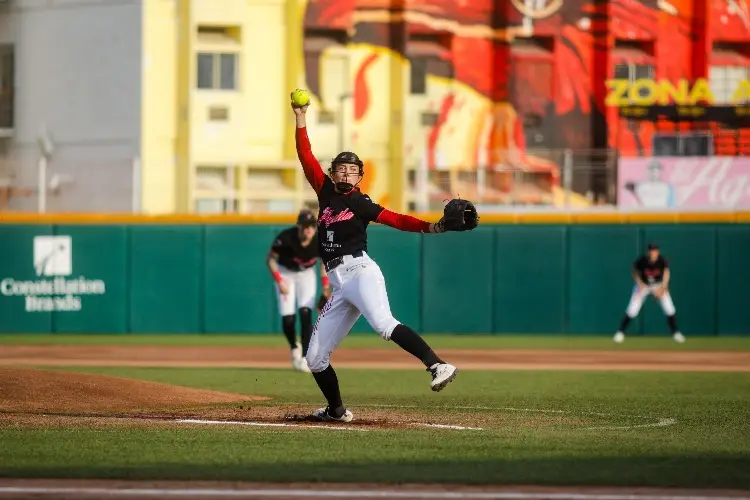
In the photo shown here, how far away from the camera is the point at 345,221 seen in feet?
36.3

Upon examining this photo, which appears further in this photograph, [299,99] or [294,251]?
[294,251]

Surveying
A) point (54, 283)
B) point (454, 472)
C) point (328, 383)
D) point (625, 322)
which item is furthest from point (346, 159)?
point (54, 283)

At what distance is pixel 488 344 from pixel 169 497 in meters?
19.1

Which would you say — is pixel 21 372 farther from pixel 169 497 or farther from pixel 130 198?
pixel 130 198

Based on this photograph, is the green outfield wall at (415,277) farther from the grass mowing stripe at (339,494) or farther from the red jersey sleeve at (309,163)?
the grass mowing stripe at (339,494)

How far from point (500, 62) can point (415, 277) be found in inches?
498

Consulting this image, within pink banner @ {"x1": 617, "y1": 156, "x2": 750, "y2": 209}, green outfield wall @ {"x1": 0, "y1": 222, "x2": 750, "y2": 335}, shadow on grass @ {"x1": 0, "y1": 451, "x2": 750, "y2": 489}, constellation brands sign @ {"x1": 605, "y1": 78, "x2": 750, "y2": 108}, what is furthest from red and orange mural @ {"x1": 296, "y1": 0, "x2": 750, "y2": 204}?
shadow on grass @ {"x1": 0, "y1": 451, "x2": 750, "y2": 489}

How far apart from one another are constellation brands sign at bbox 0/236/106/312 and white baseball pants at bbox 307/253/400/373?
1750cm

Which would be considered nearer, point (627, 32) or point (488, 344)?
point (488, 344)

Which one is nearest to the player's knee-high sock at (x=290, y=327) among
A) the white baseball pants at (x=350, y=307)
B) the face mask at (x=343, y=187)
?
the white baseball pants at (x=350, y=307)

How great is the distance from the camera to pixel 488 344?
26312 mm

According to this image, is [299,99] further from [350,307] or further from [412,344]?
[412,344]

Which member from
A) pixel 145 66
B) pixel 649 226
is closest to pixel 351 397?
pixel 649 226

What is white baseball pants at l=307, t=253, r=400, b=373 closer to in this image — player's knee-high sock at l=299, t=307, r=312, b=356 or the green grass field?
the green grass field
